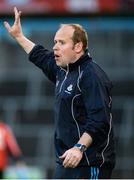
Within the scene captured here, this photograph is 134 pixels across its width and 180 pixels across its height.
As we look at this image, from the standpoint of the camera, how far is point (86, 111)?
18.7 feet

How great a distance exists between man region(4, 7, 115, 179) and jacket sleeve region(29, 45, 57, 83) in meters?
0.29

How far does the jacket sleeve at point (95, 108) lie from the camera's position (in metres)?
5.56

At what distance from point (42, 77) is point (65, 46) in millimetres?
10308

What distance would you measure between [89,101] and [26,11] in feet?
30.5

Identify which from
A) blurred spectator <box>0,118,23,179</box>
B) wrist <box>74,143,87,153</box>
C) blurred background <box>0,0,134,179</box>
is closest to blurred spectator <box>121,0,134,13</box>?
blurred background <box>0,0,134,179</box>

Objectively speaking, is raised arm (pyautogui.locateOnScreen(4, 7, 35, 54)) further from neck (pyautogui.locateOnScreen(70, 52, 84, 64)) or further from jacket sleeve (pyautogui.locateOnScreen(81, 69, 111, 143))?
jacket sleeve (pyautogui.locateOnScreen(81, 69, 111, 143))

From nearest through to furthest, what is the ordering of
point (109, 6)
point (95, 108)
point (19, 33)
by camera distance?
1. point (95, 108)
2. point (19, 33)
3. point (109, 6)

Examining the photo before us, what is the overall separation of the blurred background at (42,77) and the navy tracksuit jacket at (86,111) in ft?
23.3

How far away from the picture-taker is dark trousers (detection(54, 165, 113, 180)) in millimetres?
5746

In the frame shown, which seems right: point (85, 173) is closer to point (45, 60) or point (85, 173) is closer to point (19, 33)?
point (45, 60)

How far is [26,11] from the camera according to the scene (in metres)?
14.7

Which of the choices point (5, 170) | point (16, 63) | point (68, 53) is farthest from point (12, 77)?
point (68, 53)

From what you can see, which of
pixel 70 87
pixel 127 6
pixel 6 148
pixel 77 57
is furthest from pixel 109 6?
pixel 70 87

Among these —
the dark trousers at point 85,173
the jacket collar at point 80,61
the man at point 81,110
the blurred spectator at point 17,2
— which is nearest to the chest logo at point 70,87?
the man at point 81,110
